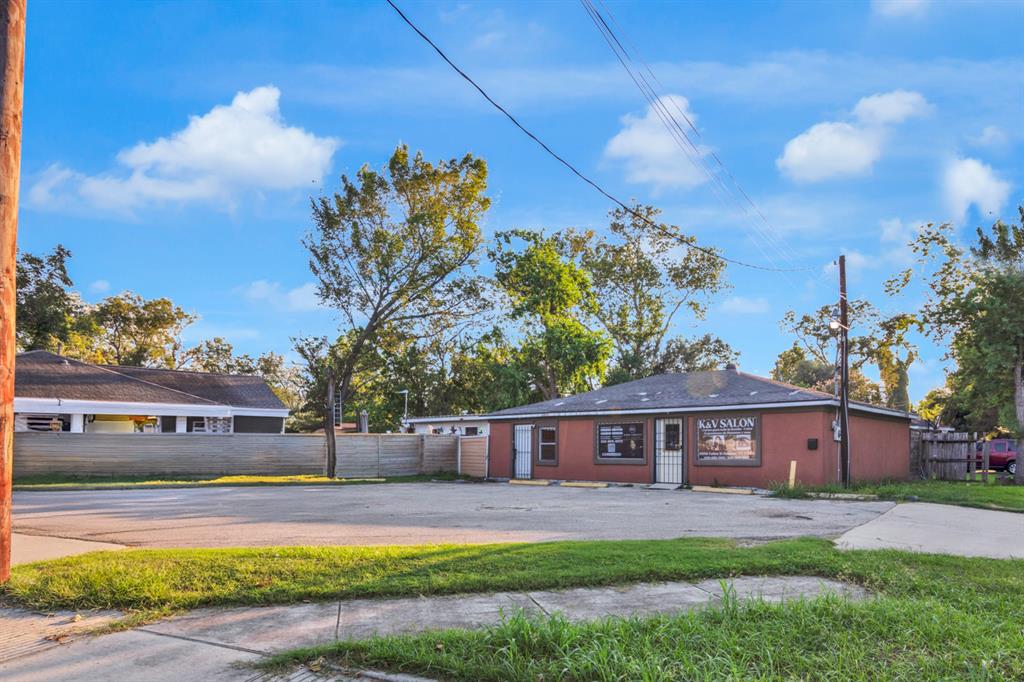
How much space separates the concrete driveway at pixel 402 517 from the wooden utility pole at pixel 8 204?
223cm

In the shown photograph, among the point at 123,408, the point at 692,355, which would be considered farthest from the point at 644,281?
the point at 123,408

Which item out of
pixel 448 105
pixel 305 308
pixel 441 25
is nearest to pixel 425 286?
pixel 305 308

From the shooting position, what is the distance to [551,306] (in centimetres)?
3672

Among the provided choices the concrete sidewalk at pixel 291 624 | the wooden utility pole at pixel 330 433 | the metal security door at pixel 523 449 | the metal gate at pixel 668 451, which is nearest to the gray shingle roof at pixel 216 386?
the wooden utility pole at pixel 330 433

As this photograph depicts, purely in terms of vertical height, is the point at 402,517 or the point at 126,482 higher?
the point at 402,517

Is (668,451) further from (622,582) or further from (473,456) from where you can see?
(622,582)

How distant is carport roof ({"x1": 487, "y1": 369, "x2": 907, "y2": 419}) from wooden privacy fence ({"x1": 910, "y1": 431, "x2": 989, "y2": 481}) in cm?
174

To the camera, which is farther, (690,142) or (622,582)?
(690,142)

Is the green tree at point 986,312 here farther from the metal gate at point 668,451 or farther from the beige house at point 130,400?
the beige house at point 130,400

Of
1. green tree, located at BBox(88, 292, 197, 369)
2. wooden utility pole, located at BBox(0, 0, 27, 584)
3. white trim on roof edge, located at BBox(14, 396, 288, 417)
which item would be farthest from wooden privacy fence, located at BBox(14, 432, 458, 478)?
green tree, located at BBox(88, 292, 197, 369)

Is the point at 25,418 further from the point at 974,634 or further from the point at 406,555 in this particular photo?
the point at 974,634

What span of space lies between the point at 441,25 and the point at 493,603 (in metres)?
7.93

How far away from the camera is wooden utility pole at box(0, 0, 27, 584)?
5.29 m

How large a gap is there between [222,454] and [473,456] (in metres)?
8.68
